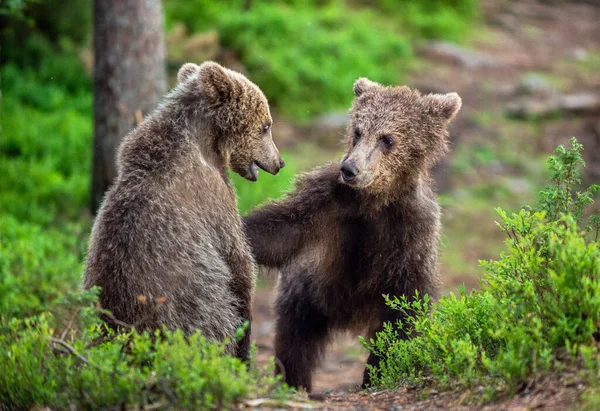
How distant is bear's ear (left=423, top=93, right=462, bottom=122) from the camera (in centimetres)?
563

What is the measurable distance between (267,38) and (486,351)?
29.9ft

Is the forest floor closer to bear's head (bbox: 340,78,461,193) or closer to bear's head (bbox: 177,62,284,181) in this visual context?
bear's head (bbox: 340,78,461,193)

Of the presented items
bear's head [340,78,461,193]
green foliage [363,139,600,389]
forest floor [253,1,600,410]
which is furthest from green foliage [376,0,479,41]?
green foliage [363,139,600,389]

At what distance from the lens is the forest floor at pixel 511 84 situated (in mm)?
8695

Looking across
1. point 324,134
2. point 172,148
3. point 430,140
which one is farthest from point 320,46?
point 172,148

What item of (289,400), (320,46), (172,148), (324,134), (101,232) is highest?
(172,148)

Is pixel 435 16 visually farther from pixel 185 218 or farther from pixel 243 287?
pixel 185 218

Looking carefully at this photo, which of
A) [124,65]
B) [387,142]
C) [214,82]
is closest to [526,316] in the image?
[387,142]

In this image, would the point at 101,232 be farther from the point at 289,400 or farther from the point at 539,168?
the point at 539,168

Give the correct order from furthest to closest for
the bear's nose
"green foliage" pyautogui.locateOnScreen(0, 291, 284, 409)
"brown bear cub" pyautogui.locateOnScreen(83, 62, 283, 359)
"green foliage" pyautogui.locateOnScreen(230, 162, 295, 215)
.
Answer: "green foliage" pyautogui.locateOnScreen(230, 162, 295, 215)
the bear's nose
"brown bear cub" pyautogui.locateOnScreen(83, 62, 283, 359)
"green foliage" pyautogui.locateOnScreen(0, 291, 284, 409)

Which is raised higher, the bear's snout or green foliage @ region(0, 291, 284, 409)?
the bear's snout

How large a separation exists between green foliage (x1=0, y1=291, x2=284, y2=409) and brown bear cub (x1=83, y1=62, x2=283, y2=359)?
306 mm

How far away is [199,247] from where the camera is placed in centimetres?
470

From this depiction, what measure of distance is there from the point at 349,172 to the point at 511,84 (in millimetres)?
9482
